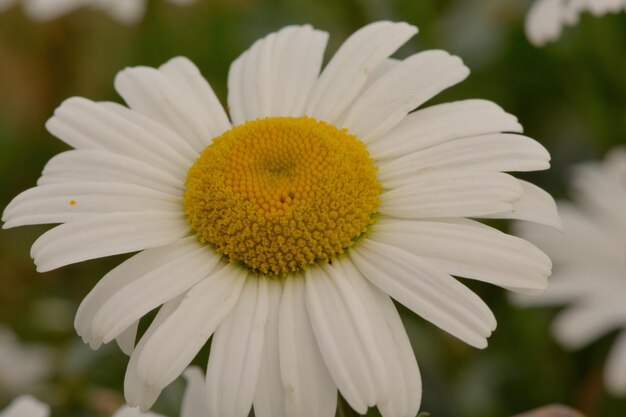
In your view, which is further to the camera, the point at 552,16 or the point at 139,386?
the point at 552,16

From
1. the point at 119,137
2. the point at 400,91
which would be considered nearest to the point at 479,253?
the point at 400,91

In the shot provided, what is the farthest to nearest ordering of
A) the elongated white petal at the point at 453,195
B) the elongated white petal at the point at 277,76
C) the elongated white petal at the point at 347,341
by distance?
the elongated white petal at the point at 277,76, the elongated white petal at the point at 453,195, the elongated white petal at the point at 347,341

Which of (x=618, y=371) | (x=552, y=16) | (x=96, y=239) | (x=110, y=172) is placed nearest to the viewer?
(x=96, y=239)

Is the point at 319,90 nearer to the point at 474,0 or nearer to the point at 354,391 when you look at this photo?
the point at 354,391

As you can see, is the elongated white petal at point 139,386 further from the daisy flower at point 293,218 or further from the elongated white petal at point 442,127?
the elongated white petal at point 442,127

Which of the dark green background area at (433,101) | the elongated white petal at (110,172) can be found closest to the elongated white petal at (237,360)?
the elongated white petal at (110,172)

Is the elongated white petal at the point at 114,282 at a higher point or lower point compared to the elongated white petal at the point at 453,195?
lower

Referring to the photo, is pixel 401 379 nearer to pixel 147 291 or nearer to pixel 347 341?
pixel 347 341

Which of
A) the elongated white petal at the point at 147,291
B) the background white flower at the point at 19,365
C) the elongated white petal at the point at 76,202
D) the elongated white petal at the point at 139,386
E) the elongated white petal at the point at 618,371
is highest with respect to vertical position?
the elongated white petal at the point at 76,202

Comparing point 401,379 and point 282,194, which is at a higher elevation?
point 282,194
